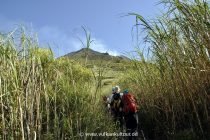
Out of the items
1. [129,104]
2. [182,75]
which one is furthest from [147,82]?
[182,75]

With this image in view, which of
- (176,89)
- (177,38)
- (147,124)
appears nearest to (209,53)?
(177,38)

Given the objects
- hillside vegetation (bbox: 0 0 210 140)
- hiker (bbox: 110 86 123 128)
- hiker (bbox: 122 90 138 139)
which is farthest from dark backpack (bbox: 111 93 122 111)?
hillside vegetation (bbox: 0 0 210 140)

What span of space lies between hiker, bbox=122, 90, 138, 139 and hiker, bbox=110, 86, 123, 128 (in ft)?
2.30

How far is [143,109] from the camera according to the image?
995 centimetres

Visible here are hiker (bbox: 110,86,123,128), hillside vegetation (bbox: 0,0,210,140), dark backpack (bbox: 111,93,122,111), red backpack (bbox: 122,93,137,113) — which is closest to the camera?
hillside vegetation (bbox: 0,0,210,140)

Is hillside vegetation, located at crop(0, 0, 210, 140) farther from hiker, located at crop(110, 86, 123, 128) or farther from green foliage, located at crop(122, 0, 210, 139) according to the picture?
hiker, located at crop(110, 86, 123, 128)

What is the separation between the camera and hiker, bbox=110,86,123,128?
33.5 ft

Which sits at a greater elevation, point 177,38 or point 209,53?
point 177,38

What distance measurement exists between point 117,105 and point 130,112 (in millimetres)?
1338

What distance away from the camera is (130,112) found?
9281mm

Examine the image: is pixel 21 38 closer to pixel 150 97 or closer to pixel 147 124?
pixel 150 97

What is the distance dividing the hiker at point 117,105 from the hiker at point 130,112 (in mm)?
702

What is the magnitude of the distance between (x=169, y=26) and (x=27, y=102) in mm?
2916

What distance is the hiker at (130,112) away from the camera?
924cm
